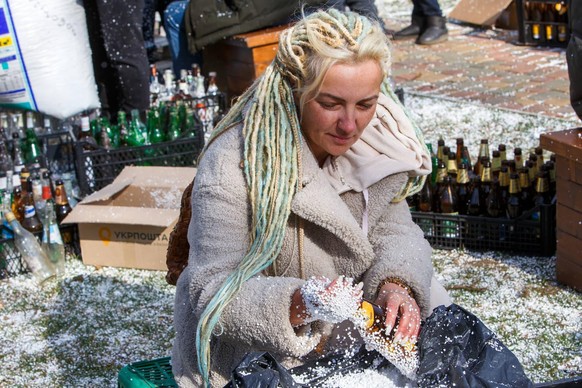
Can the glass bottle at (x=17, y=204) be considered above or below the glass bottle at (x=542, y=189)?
above

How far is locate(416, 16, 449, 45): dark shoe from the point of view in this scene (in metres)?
9.05

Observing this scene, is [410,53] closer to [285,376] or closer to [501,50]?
[501,50]

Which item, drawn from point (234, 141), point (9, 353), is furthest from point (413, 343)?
point (9, 353)

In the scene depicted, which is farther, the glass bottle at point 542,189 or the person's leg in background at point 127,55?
the person's leg in background at point 127,55

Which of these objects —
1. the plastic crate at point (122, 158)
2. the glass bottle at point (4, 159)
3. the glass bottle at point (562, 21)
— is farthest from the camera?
the glass bottle at point (562, 21)

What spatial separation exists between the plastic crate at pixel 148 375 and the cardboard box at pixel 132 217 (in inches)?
63.4

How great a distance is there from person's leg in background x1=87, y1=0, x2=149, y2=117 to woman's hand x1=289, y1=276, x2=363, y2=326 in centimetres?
430

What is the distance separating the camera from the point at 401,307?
231cm

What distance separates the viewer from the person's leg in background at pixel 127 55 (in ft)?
20.3

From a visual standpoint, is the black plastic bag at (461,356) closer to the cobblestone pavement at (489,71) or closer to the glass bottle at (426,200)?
the glass bottle at (426,200)

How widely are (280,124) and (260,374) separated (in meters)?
0.68

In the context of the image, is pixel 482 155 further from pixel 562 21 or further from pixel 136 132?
pixel 562 21

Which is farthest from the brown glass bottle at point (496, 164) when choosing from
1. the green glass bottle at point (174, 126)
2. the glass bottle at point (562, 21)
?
the glass bottle at point (562, 21)

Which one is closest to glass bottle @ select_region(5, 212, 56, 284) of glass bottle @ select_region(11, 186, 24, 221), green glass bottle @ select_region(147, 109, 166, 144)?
glass bottle @ select_region(11, 186, 24, 221)
